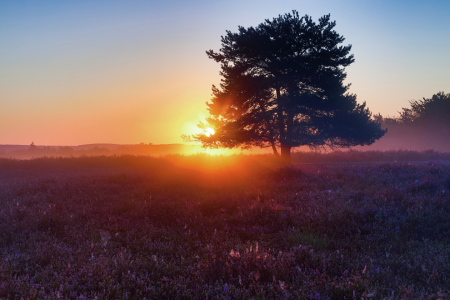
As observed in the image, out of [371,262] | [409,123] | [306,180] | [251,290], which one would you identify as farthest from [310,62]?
[409,123]

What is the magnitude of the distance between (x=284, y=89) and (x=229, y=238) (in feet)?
49.9

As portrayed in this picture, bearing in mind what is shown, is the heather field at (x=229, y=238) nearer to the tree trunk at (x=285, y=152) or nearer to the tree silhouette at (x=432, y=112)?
the tree trunk at (x=285, y=152)

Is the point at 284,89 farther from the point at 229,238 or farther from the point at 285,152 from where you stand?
the point at 229,238

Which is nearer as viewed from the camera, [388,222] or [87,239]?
[87,239]

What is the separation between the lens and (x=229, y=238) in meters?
5.84

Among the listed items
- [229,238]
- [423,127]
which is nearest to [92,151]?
[229,238]

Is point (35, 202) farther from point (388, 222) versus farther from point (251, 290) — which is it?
point (388, 222)

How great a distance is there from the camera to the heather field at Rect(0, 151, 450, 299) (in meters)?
3.68

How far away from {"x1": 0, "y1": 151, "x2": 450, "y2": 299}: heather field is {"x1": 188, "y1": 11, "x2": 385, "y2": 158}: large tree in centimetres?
773

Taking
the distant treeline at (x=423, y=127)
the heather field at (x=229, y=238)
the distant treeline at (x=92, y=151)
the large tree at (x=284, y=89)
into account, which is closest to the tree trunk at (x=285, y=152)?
the large tree at (x=284, y=89)

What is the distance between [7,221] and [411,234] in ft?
32.1

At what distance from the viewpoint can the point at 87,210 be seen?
7613 millimetres

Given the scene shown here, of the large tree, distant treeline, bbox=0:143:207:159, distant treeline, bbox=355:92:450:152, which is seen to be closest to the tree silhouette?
distant treeline, bbox=355:92:450:152

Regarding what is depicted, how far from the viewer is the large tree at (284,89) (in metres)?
18.2
